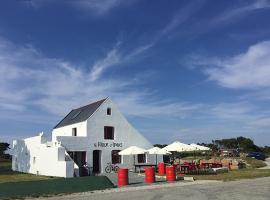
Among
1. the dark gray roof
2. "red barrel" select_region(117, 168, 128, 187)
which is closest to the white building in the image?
the dark gray roof

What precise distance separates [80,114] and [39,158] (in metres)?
6.99

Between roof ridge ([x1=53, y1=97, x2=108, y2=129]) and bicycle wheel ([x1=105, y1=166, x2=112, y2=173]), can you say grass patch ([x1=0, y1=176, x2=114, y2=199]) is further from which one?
roof ridge ([x1=53, y1=97, x2=108, y2=129])

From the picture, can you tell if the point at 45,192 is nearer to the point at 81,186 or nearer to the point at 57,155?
the point at 81,186

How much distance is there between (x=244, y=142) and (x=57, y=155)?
182 ft

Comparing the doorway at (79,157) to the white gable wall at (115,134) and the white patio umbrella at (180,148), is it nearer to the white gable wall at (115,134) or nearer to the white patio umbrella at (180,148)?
the white gable wall at (115,134)

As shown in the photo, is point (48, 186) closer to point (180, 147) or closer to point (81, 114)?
point (180, 147)

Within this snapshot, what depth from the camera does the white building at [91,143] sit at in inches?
1259

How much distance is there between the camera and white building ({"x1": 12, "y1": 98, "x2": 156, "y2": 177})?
3198cm

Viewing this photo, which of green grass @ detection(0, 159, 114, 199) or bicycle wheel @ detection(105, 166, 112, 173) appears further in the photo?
bicycle wheel @ detection(105, 166, 112, 173)

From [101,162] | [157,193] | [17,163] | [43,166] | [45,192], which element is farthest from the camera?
[17,163]

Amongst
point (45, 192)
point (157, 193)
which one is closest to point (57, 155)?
point (45, 192)

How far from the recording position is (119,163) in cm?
3500

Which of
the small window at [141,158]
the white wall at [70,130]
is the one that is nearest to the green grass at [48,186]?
the white wall at [70,130]

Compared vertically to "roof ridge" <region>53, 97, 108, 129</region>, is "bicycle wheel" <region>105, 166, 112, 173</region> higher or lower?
lower
